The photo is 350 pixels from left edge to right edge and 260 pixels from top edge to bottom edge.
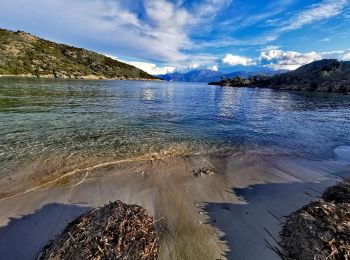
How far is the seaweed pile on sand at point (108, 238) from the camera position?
5188 millimetres

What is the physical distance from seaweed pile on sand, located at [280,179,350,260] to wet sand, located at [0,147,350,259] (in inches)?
20.8

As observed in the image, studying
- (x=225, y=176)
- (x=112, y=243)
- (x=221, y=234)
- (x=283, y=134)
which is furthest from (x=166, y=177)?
(x=283, y=134)

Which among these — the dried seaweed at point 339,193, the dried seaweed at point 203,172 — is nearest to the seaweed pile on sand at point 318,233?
the dried seaweed at point 339,193

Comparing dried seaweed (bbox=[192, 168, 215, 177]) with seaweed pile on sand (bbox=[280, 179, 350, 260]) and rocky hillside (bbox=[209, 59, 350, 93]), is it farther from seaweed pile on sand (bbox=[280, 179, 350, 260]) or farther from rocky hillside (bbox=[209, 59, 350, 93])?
rocky hillside (bbox=[209, 59, 350, 93])

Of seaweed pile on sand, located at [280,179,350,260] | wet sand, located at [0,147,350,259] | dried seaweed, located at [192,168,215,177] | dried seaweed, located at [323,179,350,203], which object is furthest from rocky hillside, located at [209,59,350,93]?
seaweed pile on sand, located at [280,179,350,260]

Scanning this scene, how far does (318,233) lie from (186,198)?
176 inches

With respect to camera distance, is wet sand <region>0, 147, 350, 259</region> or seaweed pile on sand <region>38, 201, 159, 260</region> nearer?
seaweed pile on sand <region>38, 201, 159, 260</region>

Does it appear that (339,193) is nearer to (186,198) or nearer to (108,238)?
(186,198)

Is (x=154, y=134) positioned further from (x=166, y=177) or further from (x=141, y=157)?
(x=166, y=177)

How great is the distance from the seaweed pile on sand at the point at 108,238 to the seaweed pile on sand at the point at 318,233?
3.47 meters

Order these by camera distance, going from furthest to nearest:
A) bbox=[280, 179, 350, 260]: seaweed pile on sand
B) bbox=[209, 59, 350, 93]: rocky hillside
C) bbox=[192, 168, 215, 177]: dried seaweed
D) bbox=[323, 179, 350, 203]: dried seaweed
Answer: bbox=[209, 59, 350, 93]: rocky hillside, bbox=[192, 168, 215, 177]: dried seaweed, bbox=[323, 179, 350, 203]: dried seaweed, bbox=[280, 179, 350, 260]: seaweed pile on sand

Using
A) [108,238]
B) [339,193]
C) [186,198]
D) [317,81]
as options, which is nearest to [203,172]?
[186,198]

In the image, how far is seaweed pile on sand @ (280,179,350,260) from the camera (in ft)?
17.6

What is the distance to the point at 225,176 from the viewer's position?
1139cm
